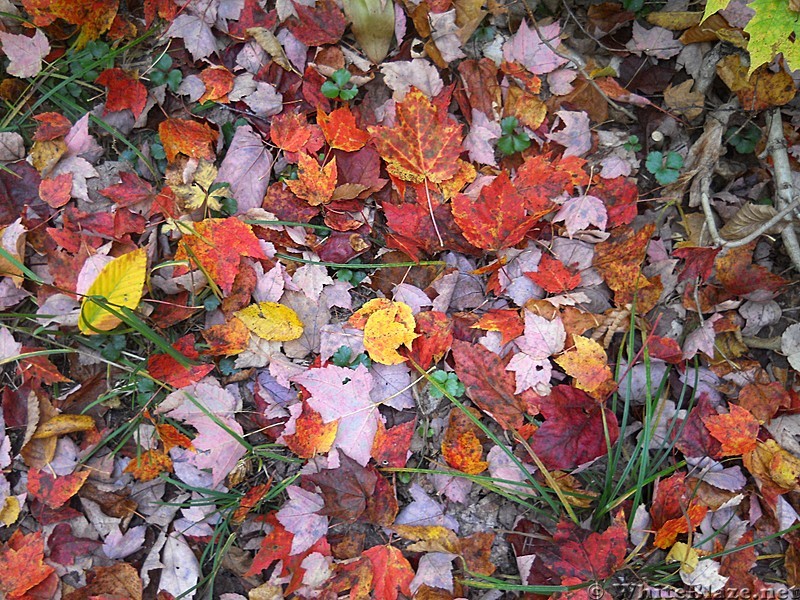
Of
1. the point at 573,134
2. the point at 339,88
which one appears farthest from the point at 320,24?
the point at 573,134

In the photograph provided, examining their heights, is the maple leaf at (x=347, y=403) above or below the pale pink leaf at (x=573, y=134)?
below

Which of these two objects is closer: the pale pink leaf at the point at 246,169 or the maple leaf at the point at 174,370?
the maple leaf at the point at 174,370

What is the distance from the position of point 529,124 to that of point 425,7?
564 mm

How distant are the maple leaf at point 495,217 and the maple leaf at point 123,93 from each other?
1221 mm

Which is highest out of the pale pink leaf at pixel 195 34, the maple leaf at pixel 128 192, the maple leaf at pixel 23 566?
the pale pink leaf at pixel 195 34

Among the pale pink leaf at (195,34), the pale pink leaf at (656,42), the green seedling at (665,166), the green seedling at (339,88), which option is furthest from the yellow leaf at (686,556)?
the pale pink leaf at (195,34)

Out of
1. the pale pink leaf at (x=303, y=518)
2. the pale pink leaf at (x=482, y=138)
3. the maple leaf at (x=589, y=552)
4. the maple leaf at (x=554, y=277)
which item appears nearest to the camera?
the maple leaf at (x=589, y=552)

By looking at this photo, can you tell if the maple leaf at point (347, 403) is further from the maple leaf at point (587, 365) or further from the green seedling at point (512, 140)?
the green seedling at point (512, 140)

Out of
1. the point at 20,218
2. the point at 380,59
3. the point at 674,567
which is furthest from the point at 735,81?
the point at 20,218

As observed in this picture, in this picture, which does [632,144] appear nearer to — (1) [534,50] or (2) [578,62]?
A: (2) [578,62]

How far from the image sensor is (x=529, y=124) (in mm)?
2131

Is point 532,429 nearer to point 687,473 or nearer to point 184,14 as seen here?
point 687,473

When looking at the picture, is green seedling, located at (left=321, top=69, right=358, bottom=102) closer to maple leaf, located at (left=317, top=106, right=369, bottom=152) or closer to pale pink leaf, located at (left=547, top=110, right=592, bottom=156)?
maple leaf, located at (left=317, top=106, right=369, bottom=152)

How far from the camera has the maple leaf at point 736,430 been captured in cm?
188
